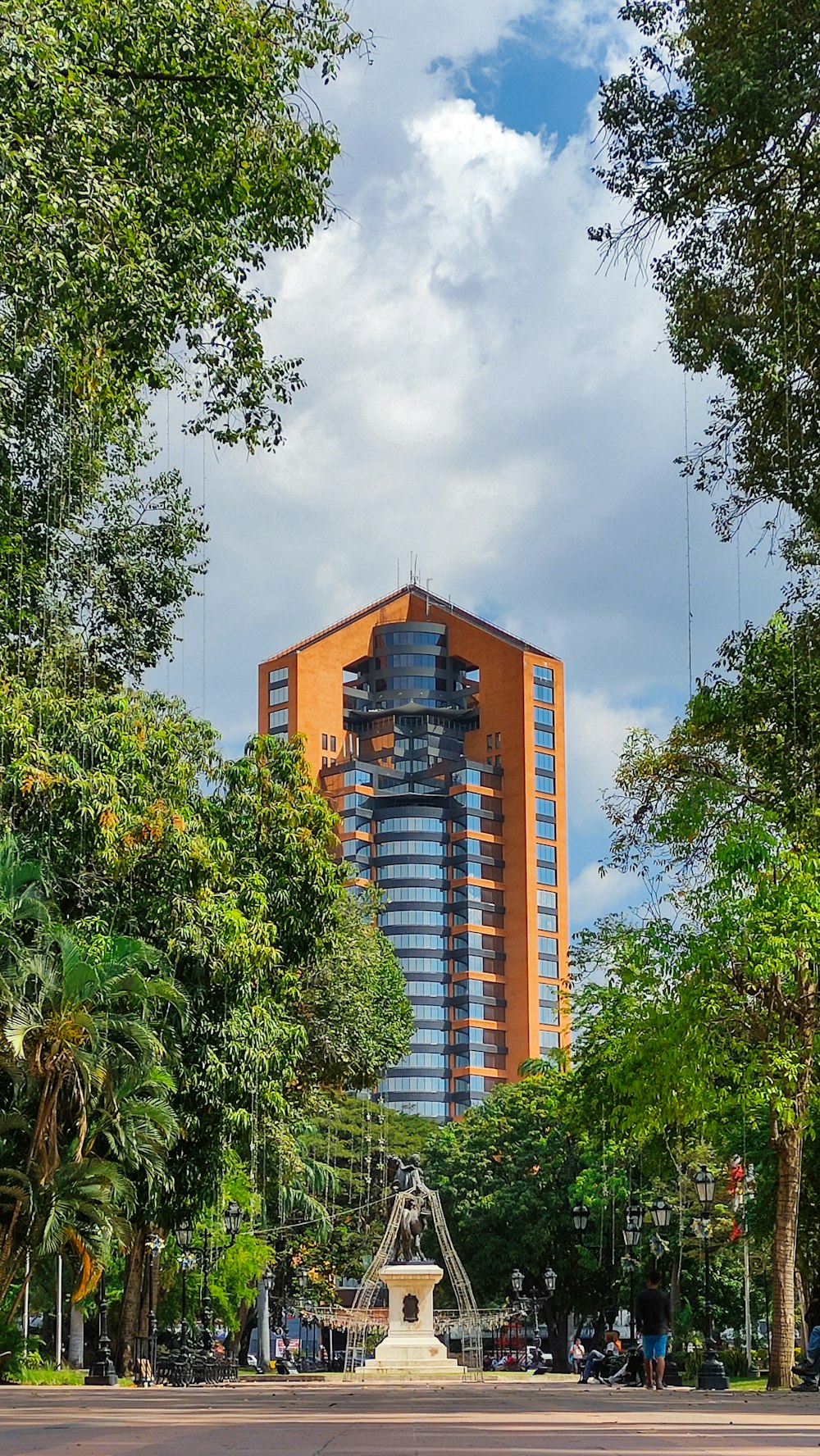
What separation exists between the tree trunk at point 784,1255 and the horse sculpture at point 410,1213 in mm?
12999

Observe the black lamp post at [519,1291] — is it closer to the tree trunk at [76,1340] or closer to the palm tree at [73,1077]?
the tree trunk at [76,1340]

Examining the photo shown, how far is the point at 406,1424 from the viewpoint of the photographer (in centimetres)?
1608

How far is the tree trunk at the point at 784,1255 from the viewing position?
24.5 metres

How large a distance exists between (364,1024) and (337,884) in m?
9.78

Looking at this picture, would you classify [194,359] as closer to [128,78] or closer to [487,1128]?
Answer: [128,78]

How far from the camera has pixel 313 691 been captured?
12569 cm

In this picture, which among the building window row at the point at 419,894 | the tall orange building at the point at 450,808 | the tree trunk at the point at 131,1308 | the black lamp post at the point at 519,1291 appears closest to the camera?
the tree trunk at the point at 131,1308

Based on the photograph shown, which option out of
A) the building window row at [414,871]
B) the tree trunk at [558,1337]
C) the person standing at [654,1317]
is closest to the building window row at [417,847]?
the building window row at [414,871]

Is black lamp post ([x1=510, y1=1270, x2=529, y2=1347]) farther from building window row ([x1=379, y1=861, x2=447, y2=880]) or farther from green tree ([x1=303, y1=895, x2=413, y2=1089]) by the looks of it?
building window row ([x1=379, y1=861, x2=447, y2=880])

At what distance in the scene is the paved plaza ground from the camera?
11.4 metres

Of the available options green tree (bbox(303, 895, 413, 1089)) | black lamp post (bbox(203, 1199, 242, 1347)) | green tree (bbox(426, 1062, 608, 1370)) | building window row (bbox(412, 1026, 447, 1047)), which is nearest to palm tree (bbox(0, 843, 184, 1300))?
black lamp post (bbox(203, 1199, 242, 1347))

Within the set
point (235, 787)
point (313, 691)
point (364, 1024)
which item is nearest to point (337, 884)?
point (235, 787)

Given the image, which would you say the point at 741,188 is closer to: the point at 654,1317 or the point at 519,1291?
the point at 654,1317

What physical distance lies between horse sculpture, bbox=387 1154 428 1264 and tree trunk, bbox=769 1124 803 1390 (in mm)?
12999
